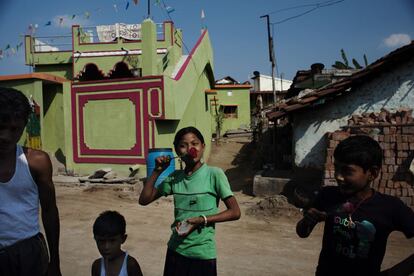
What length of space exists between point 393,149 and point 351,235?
5444mm

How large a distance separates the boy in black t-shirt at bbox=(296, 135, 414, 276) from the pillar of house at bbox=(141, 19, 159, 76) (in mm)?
8913

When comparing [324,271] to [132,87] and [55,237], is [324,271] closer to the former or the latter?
[55,237]

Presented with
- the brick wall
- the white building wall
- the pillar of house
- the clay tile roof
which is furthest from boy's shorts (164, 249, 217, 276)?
the pillar of house

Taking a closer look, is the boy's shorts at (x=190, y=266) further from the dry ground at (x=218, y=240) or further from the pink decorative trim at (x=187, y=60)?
the pink decorative trim at (x=187, y=60)

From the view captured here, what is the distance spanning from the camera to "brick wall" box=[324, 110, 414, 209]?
6355 millimetres

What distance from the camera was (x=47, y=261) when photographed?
1827 mm

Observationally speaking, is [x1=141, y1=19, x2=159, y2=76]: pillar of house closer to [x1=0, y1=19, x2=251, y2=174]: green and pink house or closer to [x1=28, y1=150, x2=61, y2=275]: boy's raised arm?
[x1=0, y1=19, x2=251, y2=174]: green and pink house

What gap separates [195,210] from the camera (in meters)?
2.29

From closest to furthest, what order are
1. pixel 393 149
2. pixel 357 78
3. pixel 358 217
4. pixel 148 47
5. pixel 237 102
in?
pixel 358 217
pixel 393 149
pixel 357 78
pixel 148 47
pixel 237 102

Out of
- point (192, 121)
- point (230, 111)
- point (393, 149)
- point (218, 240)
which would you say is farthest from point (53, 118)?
point (230, 111)

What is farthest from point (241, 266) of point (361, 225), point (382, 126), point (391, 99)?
point (391, 99)

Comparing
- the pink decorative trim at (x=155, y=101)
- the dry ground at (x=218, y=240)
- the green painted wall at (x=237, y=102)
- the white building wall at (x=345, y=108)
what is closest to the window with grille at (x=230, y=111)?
the green painted wall at (x=237, y=102)

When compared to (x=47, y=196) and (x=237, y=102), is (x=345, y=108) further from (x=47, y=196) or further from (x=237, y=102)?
(x=237, y=102)

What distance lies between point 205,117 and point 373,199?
42.3 ft
